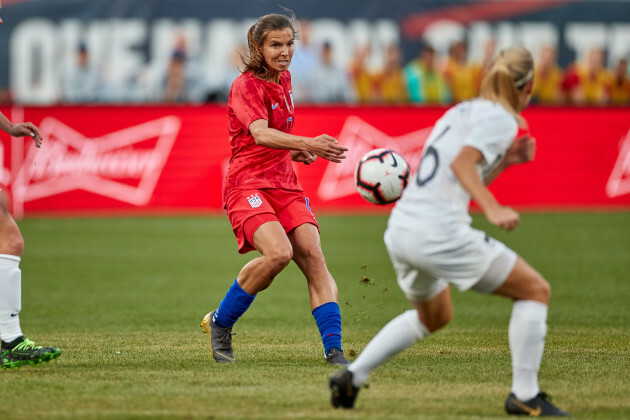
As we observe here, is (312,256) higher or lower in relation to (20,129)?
lower

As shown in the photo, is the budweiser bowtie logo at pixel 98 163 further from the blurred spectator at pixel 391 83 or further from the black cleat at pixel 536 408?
the black cleat at pixel 536 408

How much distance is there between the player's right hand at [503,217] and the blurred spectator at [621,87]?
59.1 feet

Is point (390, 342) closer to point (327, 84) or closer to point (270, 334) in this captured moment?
point (270, 334)

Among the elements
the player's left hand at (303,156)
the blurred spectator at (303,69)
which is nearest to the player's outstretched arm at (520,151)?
the player's left hand at (303,156)

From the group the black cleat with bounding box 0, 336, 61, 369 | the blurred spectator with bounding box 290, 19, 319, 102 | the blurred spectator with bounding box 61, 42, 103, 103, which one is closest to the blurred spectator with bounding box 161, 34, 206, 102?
the blurred spectator with bounding box 61, 42, 103, 103

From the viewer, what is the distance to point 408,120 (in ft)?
A: 59.6

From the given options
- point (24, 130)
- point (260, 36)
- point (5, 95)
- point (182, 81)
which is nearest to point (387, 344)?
point (260, 36)

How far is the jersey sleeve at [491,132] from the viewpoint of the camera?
505 centimetres

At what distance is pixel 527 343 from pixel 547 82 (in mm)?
18245

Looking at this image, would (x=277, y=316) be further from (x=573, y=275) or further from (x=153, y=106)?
(x=153, y=106)

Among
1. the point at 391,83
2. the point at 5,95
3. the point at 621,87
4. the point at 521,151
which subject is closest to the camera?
the point at 521,151

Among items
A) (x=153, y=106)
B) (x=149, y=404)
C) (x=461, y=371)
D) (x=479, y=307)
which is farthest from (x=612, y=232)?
(x=149, y=404)

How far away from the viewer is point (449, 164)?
5.18 meters

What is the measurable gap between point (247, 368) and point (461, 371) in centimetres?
138
